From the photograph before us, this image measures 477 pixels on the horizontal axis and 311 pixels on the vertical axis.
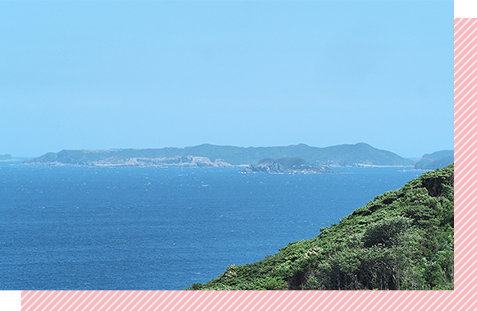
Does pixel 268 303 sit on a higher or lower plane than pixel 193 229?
higher

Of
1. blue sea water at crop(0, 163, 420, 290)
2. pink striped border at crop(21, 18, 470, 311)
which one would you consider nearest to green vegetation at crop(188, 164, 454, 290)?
pink striped border at crop(21, 18, 470, 311)

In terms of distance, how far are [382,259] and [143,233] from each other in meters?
55.3

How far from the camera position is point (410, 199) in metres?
21.6

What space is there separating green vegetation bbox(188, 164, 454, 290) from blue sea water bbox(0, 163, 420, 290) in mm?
26332

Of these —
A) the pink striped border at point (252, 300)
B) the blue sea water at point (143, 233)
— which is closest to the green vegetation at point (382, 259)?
the pink striped border at point (252, 300)

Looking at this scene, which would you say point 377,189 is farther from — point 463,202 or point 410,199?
point 463,202

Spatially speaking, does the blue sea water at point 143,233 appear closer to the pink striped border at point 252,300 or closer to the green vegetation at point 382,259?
the green vegetation at point 382,259

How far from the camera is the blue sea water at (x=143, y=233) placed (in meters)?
46.5

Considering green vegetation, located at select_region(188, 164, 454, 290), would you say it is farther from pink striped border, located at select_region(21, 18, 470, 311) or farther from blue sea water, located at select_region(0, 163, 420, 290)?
blue sea water, located at select_region(0, 163, 420, 290)

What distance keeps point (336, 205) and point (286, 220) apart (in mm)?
21012

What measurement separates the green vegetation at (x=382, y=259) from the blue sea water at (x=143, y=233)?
86.4 ft

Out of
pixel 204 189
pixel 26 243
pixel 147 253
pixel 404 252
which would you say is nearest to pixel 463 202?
pixel 404 252

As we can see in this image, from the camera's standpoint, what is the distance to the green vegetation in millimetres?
13102

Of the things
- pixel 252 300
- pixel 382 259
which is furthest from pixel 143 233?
pixel 252 300
